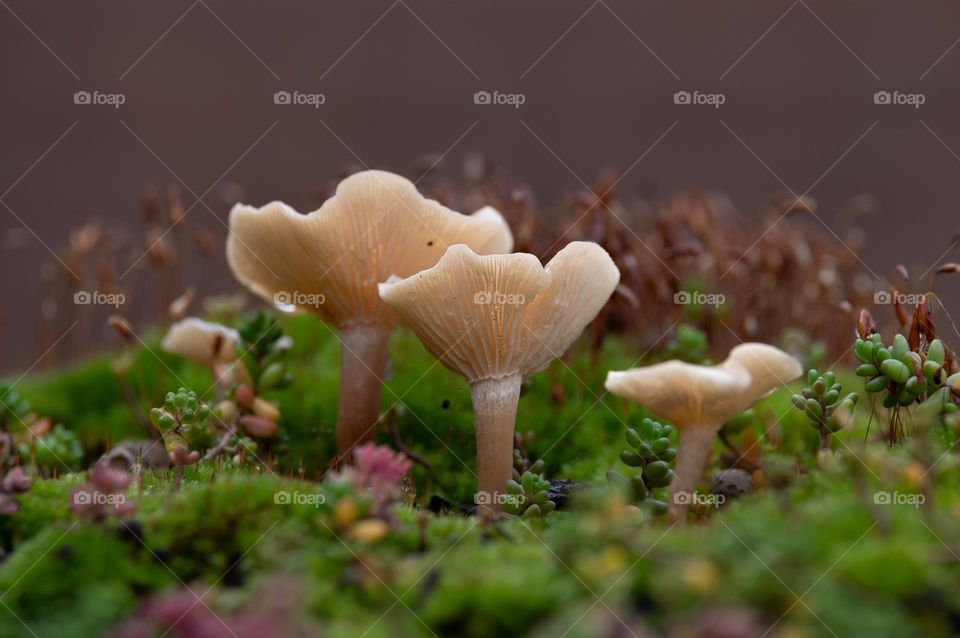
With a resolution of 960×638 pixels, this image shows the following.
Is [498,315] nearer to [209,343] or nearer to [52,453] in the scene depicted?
[209,343]

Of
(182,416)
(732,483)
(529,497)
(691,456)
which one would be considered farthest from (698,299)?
(182,416)

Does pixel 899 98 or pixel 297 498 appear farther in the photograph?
pixel 899 98

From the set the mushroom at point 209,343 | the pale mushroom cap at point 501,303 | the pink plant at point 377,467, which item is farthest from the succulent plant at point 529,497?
the mushroom at point 209,343

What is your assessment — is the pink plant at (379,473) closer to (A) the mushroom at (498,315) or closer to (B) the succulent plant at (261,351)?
(A) the mushroom at (498,315)

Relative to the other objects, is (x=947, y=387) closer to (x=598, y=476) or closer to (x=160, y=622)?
(x=598, y=476)

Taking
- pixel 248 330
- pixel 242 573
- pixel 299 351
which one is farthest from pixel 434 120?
pixel 242 573

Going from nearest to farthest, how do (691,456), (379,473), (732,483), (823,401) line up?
(379,473), (823,401), (691,456), (732,483)
